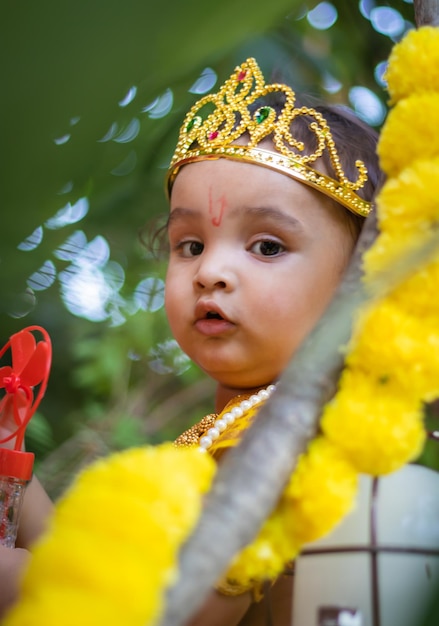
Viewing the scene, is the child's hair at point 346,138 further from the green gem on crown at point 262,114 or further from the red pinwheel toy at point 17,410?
the red pinwheel toy at point 17,410

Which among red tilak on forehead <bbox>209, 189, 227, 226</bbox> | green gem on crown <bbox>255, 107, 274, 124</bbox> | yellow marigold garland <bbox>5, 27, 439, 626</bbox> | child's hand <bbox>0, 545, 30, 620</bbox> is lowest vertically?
child's hand <bbox>0, 545, 30, 620</bbox>

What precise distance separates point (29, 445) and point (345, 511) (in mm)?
1260

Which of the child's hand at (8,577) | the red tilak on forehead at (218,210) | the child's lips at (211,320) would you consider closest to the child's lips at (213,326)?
the child's lips at (211,320)

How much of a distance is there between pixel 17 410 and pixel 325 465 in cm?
54

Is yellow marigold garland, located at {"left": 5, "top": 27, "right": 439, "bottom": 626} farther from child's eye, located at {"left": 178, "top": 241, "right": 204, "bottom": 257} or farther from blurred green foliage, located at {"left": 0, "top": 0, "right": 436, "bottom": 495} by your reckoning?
child's eye, located at {"left": 178, "top": 241, "right": 204, "bottom": 257}

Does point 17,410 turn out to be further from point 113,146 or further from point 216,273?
point 113,146

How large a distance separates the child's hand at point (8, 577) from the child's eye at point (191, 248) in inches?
18.6

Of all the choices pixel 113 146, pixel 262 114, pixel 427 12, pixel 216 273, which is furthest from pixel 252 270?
pixel 113 146

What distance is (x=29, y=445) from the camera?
159 cm

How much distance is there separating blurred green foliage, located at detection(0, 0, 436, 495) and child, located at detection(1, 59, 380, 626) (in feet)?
0.34

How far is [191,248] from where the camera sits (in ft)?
3.31

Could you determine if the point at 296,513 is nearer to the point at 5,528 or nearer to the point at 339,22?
the point at 5,528

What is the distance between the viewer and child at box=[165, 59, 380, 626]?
2.93 ft

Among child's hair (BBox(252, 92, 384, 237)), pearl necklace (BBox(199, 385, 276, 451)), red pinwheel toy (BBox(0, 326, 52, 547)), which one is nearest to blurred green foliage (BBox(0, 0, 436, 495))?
red pinwheel toy (BBox(0, 326, 52, 547))
